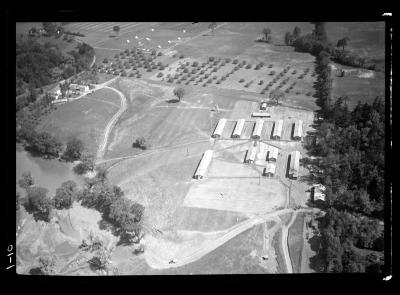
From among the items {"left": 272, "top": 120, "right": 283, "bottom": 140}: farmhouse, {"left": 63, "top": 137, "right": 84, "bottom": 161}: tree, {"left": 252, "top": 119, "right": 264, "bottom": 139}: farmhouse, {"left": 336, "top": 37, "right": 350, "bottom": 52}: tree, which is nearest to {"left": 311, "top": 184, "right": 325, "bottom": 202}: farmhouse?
{"left": 272, "top": 120, "right": 283, "bottom": 140}: farmhouse

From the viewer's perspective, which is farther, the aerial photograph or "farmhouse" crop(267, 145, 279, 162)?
"farmhouse" crop(267, 145, 279, 162)

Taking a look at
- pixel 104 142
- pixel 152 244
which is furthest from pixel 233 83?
pixel 152 244

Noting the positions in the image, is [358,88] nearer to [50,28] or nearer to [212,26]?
[212,26]

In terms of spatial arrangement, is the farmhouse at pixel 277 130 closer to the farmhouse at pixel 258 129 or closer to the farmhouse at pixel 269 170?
the farmhouse at pixel 258 129

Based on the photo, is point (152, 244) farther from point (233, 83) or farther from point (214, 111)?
point (233, 83)

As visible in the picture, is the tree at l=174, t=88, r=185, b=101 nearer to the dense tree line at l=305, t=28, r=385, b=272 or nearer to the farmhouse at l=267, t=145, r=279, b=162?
the farmhouse at l=267, t=145, r=279, b=162

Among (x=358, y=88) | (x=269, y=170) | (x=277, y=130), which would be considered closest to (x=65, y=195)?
(x=269, y=170)

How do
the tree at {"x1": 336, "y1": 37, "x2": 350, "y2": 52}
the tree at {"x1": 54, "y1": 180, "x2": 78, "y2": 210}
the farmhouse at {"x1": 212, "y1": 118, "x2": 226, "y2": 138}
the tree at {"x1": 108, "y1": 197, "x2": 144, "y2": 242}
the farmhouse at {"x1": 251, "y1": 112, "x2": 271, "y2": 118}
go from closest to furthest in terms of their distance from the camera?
1. the tree at {"x1": 108, "y1": 197, "x2": 144, "y2": 242}
2. the tree at {"x1": 54, "y1": 180, "x2": 78, "y2": 210}
3. the tree at {"x1": 336, "y1": 37, "x2": 350, "y2": 52}
4. the farmhouse at {"x1": 212, "y1": 118, "x2": 226, "y2": 138}
5. the farmhouse at {"x1": 251, "y1": 112, "x2": 271, "y2": 118}

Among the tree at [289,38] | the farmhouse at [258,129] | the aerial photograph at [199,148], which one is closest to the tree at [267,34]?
the aerial photograph at [199,148]
